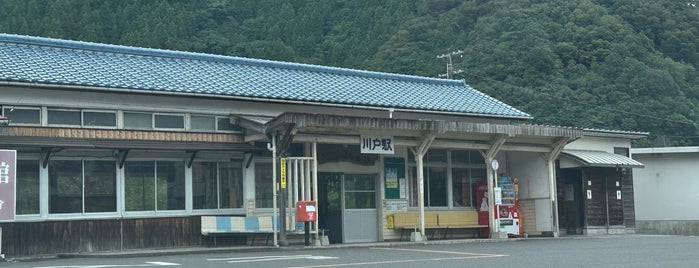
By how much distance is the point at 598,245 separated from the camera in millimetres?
20797

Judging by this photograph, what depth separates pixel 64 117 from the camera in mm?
19609

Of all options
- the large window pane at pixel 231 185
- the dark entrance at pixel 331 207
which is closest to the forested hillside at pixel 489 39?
the dark entrance at pixel 331 207

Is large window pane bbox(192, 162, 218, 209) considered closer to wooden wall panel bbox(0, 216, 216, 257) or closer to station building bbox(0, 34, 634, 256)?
station building bbox(0, 34, 634, 256)

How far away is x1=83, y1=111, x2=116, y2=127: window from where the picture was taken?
1992cm

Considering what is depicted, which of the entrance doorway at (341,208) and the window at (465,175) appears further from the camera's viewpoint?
the window at (465,175)

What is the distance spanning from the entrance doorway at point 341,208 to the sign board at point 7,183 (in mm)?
8562

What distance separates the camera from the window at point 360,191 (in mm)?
24469

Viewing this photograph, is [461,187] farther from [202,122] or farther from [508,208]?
[202,122]

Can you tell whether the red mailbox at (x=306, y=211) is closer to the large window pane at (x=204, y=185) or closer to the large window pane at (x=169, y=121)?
the large window pane at (x=204, y=185)

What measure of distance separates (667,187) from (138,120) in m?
20.8

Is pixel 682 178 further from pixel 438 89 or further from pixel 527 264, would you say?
pixel 527 264

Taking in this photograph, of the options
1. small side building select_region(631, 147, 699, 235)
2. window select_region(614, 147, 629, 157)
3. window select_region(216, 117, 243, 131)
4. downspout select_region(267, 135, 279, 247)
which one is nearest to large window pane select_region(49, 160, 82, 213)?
window select_region(216, 117, 243, 131)

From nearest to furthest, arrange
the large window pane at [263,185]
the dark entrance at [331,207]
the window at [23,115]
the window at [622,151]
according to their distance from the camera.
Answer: the window at [23,115] < the large window pane at [263,185] < the dark entrance at [331,207] < the window at [622,151]

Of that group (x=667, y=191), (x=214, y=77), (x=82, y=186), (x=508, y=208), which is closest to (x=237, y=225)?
(x=82, y=186)
